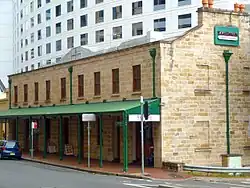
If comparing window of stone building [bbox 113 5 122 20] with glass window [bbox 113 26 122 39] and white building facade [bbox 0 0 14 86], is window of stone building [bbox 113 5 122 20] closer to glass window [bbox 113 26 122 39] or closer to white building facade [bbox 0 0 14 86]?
glass window [bbox 113 26 122 39]

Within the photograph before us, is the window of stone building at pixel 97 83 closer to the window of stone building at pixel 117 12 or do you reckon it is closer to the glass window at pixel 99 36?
the window of stone building at pixel 117 12

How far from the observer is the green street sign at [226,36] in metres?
30.3

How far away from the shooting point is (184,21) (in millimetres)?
57688

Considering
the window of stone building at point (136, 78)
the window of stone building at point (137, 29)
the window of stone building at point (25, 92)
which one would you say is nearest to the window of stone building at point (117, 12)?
the window of stone building at point (137, 29)

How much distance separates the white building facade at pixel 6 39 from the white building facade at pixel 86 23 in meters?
5.09

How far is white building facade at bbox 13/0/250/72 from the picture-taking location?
192 ft

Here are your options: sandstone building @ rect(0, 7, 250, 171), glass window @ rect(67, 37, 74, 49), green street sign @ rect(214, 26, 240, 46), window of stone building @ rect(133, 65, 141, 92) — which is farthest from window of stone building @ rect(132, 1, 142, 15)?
window of stone building @ rect(133, 65, 141, 92)

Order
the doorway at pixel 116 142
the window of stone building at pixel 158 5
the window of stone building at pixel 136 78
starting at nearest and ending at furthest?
the window of stone building at pixel 136 78, the doorway at pixel 116 142, the window of stone building at pixel 158 5

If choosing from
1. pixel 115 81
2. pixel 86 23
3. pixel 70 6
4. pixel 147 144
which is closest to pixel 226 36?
pixel 115 81

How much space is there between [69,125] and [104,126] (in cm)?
533

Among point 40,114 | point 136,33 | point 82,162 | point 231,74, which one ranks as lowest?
point 82,162

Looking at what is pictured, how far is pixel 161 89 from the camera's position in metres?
28.3

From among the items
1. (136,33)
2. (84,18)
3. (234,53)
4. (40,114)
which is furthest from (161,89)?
(84,18)

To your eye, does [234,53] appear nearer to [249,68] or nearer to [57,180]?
[249,68]
